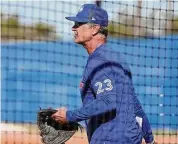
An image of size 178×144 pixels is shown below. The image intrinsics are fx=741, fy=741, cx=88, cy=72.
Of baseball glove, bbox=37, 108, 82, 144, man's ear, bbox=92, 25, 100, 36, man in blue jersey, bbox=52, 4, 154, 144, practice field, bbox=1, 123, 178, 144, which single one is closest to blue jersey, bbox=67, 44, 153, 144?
man in blue jersey, bbox=52, 4, 154, 144

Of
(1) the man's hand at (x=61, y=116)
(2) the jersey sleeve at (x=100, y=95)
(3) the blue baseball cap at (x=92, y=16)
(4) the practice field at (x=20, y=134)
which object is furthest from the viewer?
(4) the practice field at (x=20, y=134)

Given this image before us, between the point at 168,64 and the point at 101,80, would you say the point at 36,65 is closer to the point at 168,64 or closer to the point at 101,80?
the point at 168,64

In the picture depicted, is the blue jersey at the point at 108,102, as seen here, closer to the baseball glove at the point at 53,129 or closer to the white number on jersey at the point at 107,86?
the white number on jersey at the point at 107,86

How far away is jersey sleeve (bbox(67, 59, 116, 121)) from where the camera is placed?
4930 mm

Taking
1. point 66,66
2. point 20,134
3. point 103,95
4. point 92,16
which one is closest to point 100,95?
point 103,95

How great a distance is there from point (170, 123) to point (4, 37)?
179 inches

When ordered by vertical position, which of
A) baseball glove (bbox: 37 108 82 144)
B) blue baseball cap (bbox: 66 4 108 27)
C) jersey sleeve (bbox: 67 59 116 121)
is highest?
blue baseball cap (bbox: 66 4 108 27)

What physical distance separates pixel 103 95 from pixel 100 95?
25 millimetres

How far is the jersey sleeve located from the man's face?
0.87ft

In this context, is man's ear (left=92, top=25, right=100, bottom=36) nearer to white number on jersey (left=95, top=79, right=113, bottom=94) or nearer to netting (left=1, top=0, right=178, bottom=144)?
white number on jersey (left=95, top=79, right=113, bottom=94)

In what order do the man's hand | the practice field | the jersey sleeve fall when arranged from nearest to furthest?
1. the jersey sleeve
2. the man's hand
3. the practice field

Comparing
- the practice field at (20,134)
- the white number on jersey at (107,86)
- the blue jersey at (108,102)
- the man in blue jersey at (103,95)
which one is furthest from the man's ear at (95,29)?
the practice field at (20,134)

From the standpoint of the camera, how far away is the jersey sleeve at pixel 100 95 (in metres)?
4.93

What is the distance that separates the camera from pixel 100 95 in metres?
4.96
